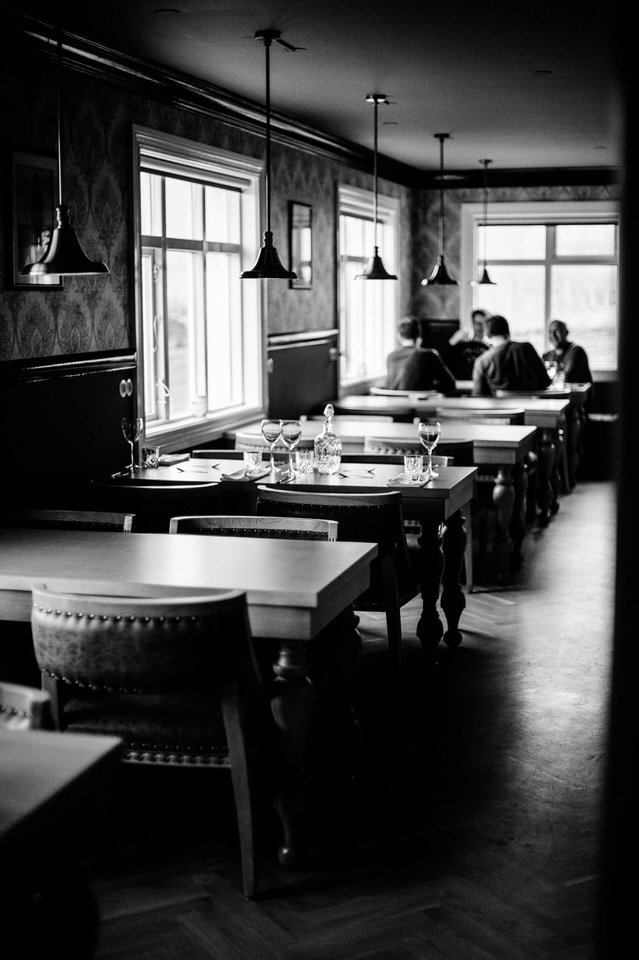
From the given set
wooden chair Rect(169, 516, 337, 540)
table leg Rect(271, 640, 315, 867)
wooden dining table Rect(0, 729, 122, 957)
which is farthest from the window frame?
wooden dining table Rect(0, 729, 122, 957)

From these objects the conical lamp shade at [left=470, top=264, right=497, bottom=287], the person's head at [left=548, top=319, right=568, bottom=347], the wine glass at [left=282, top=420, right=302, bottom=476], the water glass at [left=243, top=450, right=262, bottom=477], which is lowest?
the water glass at [left=243, top=450, right=262, bottom=477]

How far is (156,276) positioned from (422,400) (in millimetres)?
2512

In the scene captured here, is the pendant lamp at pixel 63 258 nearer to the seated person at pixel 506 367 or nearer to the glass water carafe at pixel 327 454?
the glass water carafe at pixel 327 454

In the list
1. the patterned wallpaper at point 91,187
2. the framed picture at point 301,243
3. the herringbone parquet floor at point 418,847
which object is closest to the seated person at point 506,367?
the framed picture at point 301,243

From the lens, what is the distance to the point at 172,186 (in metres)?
6.48

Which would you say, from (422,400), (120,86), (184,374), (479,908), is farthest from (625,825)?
(422,400)

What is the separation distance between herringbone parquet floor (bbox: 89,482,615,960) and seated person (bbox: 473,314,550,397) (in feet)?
14.1

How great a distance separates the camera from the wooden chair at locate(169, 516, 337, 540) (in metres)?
3.68

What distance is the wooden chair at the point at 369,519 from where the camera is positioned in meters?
4.09

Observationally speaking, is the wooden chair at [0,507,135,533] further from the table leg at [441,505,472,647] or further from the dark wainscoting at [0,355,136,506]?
the table leg at [441,505,472,647]

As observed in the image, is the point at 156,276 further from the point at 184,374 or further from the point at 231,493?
the point at 231,493

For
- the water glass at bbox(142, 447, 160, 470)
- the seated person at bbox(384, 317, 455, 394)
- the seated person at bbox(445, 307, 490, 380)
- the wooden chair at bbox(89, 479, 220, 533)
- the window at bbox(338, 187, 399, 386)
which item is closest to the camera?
the wooden chair at bbox(89, 479, 220, 533)

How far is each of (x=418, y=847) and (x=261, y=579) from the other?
87cm

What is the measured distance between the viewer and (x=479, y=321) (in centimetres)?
1147
